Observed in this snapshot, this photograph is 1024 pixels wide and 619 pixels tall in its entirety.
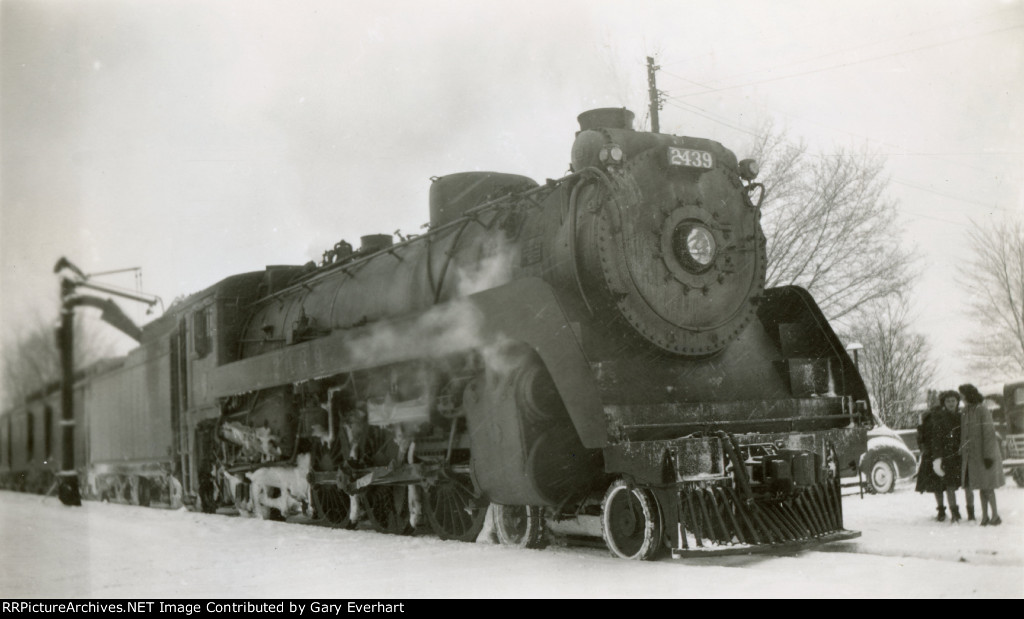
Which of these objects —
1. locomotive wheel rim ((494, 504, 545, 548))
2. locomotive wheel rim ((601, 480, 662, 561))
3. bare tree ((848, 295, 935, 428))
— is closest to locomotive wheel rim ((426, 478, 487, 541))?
A: locomotive wheel rim ((494, 504, 545, 548))

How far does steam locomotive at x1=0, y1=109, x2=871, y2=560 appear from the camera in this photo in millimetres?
6484

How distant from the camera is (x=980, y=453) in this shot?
876 cm

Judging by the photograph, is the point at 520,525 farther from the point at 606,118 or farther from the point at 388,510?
the point at 606,118

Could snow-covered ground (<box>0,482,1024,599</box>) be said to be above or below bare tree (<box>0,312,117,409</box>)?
below

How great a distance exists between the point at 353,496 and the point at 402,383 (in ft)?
6.23

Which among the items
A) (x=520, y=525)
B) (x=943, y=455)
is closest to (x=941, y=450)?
(x=943, y=455)

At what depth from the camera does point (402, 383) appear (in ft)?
28.9

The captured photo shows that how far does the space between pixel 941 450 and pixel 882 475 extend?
5455mm

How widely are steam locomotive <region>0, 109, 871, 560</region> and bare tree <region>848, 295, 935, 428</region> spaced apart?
1602 centimetres

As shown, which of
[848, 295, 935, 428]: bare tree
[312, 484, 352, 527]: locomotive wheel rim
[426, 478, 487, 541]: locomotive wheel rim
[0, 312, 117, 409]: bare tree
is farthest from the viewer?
[848, 295, 935, 428]: bare tree

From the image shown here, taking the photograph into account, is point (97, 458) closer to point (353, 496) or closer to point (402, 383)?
point (353, 496)

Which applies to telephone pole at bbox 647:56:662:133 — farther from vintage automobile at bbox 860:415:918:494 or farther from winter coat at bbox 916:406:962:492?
winter coat at bbox 916:406:962:492

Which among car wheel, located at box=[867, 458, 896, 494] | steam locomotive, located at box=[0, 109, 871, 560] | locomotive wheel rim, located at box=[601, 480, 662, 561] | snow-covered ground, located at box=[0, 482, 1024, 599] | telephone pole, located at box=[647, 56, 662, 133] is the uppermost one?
telephone pole, located at box=[647, 56, 662, 133]
